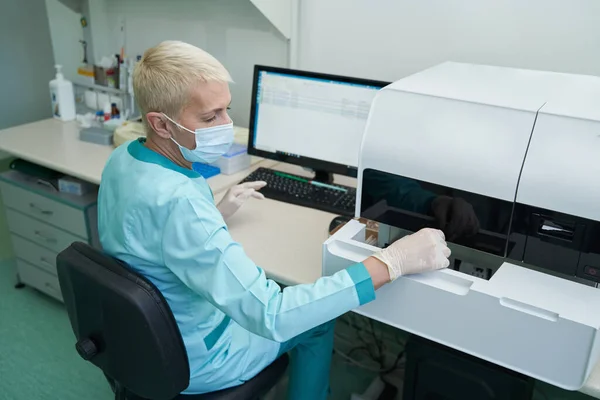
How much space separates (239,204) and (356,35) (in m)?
0.78

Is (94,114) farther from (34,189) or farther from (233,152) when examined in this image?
(233,152)

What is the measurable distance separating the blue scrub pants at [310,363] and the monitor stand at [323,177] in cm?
53

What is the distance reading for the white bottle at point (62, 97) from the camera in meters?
2.50

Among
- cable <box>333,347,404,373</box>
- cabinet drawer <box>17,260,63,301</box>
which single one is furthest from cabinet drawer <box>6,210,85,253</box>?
cable <box>333,347,404,373</box>

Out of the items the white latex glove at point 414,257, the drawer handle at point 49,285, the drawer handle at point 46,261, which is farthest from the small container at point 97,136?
the white latex glove at point 414,257

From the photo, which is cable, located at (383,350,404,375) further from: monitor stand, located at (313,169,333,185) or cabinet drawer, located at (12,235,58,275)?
cabinet drawer, located at (12,235,58,275)

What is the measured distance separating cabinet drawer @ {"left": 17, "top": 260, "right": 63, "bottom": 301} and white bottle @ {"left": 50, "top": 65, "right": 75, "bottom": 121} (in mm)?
677

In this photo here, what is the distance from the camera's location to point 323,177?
1.90 metres

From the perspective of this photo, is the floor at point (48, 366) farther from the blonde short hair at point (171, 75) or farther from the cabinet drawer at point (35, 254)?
the blonde short hair at point (171, 75)

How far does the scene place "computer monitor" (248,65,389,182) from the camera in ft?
5.75

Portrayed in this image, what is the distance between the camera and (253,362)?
1386 mm

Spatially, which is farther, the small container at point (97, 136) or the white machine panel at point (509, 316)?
the small container at point (97, 136)

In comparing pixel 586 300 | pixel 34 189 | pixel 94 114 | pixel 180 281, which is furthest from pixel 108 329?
pixel 94 114

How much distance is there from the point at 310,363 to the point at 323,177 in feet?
2.12
